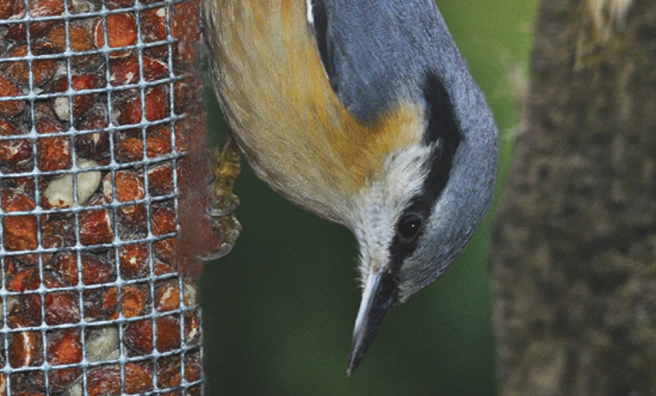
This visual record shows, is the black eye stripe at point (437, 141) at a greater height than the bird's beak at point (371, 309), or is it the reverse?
the black eye stripe at point (437, 141)

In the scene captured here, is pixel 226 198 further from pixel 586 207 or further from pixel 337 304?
pixel 586 207

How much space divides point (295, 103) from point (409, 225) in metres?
0.40

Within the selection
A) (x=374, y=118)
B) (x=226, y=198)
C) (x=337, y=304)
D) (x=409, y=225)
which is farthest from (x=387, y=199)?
(x=337, y=304)

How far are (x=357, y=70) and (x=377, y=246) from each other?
422 millimetres

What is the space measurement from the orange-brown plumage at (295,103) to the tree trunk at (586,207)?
72.0 inches

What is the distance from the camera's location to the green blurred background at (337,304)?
10.2ft

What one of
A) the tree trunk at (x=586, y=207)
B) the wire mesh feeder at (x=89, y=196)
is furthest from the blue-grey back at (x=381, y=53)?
the tree trunk at (x=586, y=207)

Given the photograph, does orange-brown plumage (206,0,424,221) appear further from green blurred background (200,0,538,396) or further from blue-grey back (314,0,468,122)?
green blurred background (200,0,538,396)

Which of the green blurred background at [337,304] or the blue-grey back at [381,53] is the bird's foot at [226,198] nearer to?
the green blurred background at [337,304]

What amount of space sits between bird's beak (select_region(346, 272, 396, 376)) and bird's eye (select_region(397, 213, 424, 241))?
4.5 inches

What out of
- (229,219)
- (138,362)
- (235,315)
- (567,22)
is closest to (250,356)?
(235,315)

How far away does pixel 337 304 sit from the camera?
11.0 feet

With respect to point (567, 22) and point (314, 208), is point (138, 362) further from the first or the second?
point (567, 22)

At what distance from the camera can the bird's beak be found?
2.33 metres
